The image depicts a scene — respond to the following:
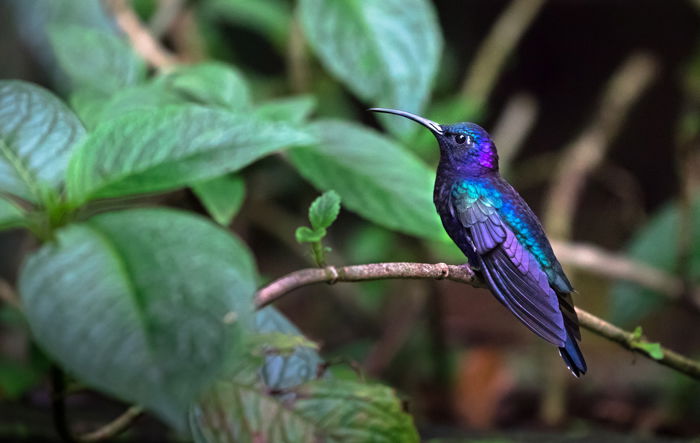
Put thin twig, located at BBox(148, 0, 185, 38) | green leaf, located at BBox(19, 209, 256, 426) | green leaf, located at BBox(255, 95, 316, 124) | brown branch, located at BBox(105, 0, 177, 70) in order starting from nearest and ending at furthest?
green leaf, located at BBox(19, 209, 256, 426) < green leaf, located at BBox(255, 95, 316, 124) < brown branch, located at BBox(105, 0, 177, 70) < thin twig, located at BBox(148, 0, 185, 38)

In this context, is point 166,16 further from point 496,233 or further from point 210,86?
point 496,233

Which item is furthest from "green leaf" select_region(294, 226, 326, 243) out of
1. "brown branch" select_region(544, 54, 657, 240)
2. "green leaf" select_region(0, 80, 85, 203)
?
"brown branch" select_region(544, 54, 657, 240)

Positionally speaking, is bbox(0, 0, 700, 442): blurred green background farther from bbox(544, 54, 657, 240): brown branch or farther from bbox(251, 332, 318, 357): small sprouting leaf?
bbox(251, 332, 318, 357): small sprouting leaf

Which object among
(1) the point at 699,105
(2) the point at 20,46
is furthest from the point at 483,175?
(2) the point at 20,46

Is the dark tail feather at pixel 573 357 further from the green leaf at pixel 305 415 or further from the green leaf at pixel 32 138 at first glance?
the green leaf at pixel 32 138

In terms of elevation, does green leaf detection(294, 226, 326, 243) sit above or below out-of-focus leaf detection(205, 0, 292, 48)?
above

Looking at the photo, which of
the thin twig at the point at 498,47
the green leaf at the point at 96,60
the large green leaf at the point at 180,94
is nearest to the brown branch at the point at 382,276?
the large green leaf at the point at 180,94

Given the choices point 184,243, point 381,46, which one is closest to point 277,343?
point 184,243
